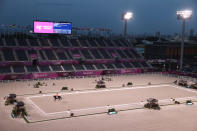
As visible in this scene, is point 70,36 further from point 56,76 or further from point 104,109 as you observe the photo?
point 104,109

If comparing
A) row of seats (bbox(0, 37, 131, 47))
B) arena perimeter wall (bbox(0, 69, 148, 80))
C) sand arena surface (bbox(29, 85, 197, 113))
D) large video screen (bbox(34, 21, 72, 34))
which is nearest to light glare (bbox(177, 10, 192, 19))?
arena perimeter wall (bbox(0, 69, 148, 80))

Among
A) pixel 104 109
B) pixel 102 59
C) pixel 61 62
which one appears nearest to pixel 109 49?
pixel 102 59

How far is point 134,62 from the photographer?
237 feet

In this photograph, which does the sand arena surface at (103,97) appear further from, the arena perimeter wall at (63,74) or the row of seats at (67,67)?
the row of seats at (67,67)

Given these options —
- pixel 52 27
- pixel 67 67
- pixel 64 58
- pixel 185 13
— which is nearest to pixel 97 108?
pixel 67 67

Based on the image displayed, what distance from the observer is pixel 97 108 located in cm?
3177

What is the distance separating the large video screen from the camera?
219 ft

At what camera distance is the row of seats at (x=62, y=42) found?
6444cm

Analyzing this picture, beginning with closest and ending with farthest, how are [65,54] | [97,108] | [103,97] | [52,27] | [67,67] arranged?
[97,108]
[103,97]
[67,67]
[65,54]
[52,27]

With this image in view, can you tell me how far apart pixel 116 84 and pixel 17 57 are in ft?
86.2

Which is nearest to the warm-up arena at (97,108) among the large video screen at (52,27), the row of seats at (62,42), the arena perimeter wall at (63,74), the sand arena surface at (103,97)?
the sand arena surface at (103,97)

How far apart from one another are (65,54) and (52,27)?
914cm

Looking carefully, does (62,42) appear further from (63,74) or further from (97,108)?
(97,108)

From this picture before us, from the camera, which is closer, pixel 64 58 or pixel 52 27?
pixel 64 58
